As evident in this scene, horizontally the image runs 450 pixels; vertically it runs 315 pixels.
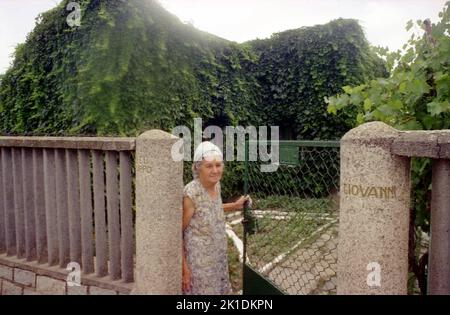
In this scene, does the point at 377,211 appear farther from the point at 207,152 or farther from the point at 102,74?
the point at 102,74

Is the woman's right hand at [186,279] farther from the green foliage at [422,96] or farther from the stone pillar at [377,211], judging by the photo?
the green foliage at [422,96]

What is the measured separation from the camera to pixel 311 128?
10016 millimetres

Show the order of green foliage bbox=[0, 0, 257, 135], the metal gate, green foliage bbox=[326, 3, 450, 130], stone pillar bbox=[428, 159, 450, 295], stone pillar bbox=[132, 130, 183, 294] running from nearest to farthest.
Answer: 1. stone pillar bbox=[428, 159, 450, 295]
2. green foliage bbox=[326, 3, 450, 130]
3. stone pillar bbox=[132, 130, 183, 294]
4. the metal gate
5. green foliage bbox=[0, 0, 257, 135]

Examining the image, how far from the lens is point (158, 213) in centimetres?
260

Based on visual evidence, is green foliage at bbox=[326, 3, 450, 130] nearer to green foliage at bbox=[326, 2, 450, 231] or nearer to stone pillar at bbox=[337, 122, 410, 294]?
green foliage at bbox=[326, 2, 450, 231]

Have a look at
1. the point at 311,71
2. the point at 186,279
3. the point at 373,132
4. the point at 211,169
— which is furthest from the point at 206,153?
the point at 311,71

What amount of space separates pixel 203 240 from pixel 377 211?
1450 mm

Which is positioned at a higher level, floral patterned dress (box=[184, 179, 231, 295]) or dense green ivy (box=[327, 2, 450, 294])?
dense green ivy (box=[327, 2, 450, 294])

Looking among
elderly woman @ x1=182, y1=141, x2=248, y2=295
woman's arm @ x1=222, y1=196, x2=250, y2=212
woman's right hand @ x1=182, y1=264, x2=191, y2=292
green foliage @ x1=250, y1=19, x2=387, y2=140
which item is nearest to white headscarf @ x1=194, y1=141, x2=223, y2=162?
→ elderly woman @ x1=182, y1=141, x2=248, y2=295

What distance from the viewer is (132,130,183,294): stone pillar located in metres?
2.60

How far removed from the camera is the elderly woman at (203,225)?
2.77m

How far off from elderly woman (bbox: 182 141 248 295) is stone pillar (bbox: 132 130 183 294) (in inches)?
5.8

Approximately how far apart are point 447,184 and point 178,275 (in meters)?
1.94

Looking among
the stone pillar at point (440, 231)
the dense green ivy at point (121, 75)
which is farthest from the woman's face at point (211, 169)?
the dense green ivy at point (121, 75)
